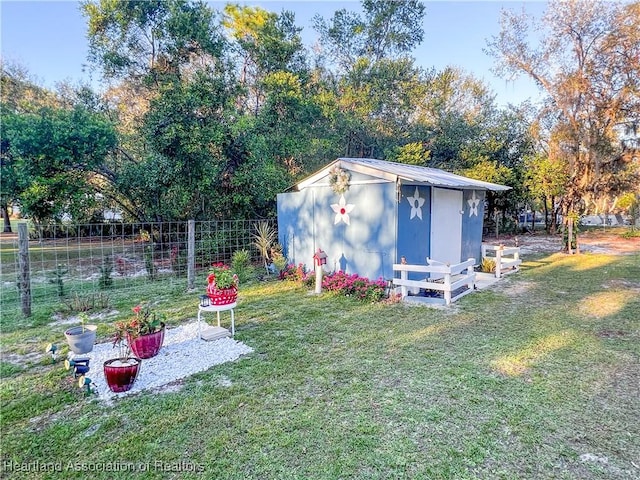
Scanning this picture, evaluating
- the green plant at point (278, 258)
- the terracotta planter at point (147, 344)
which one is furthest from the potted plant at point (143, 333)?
the green plant at point (278, 258)

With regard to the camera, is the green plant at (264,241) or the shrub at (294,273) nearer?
the shrub at (294,273)

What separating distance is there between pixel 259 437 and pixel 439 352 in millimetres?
2251

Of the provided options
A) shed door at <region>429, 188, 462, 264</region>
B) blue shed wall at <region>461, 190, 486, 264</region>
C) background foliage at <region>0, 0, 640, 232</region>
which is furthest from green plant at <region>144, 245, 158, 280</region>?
blue shed wall at <region>461, 190, 486, 264</region>

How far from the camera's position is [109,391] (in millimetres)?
3102

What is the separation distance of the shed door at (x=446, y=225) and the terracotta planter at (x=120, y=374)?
5.71 metres

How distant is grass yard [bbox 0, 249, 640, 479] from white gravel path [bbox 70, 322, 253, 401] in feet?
0.54

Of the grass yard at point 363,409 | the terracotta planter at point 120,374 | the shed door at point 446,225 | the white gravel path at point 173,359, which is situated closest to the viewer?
the grass yard at point 363,409

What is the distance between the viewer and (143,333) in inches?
142

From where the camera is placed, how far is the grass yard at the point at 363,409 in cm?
221

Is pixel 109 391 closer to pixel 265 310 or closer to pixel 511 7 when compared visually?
pixel 265 310

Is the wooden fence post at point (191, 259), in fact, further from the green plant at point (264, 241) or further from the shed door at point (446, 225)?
the shed door at point (446, 225)

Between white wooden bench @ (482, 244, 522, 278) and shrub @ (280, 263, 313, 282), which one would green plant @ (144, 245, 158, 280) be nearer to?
shrub @ (280, 263, 313, 282)

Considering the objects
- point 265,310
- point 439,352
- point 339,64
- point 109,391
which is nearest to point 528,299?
point 439,352

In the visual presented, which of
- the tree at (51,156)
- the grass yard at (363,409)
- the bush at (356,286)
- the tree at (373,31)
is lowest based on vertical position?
the grass yard at (363,409)
